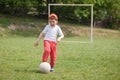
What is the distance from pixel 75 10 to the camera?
3597 centimetres

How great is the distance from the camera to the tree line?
36.6 meters

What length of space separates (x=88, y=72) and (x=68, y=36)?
21.9m

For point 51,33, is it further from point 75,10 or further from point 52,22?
point 75,10

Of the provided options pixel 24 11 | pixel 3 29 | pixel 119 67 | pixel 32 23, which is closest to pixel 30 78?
pixel 119 67

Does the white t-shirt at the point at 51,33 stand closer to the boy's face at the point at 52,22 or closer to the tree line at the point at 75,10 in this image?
the boy's face at the point at 52,22

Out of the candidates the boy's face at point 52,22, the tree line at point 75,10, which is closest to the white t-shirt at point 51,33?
the boy's face at point 52,22

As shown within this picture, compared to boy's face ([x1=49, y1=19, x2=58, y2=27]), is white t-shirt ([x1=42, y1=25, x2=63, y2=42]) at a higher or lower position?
lower

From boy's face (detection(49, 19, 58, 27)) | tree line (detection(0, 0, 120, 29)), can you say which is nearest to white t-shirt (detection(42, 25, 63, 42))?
boy's face (detection(49, 19, 58, 27))

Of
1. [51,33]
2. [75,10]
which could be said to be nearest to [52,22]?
[51,33]

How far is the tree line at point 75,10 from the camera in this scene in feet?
120

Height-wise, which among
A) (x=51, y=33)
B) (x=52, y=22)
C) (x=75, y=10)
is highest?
(x=52, y=22)

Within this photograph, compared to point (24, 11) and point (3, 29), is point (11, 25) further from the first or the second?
point (24, 11)

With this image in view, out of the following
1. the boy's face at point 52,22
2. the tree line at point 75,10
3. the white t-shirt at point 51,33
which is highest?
the boy's face at point 52,22

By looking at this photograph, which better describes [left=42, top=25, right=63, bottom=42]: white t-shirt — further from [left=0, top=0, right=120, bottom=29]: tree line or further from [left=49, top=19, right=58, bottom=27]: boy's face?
[left=0, top=0, right=120, bottom=29]: tree line
